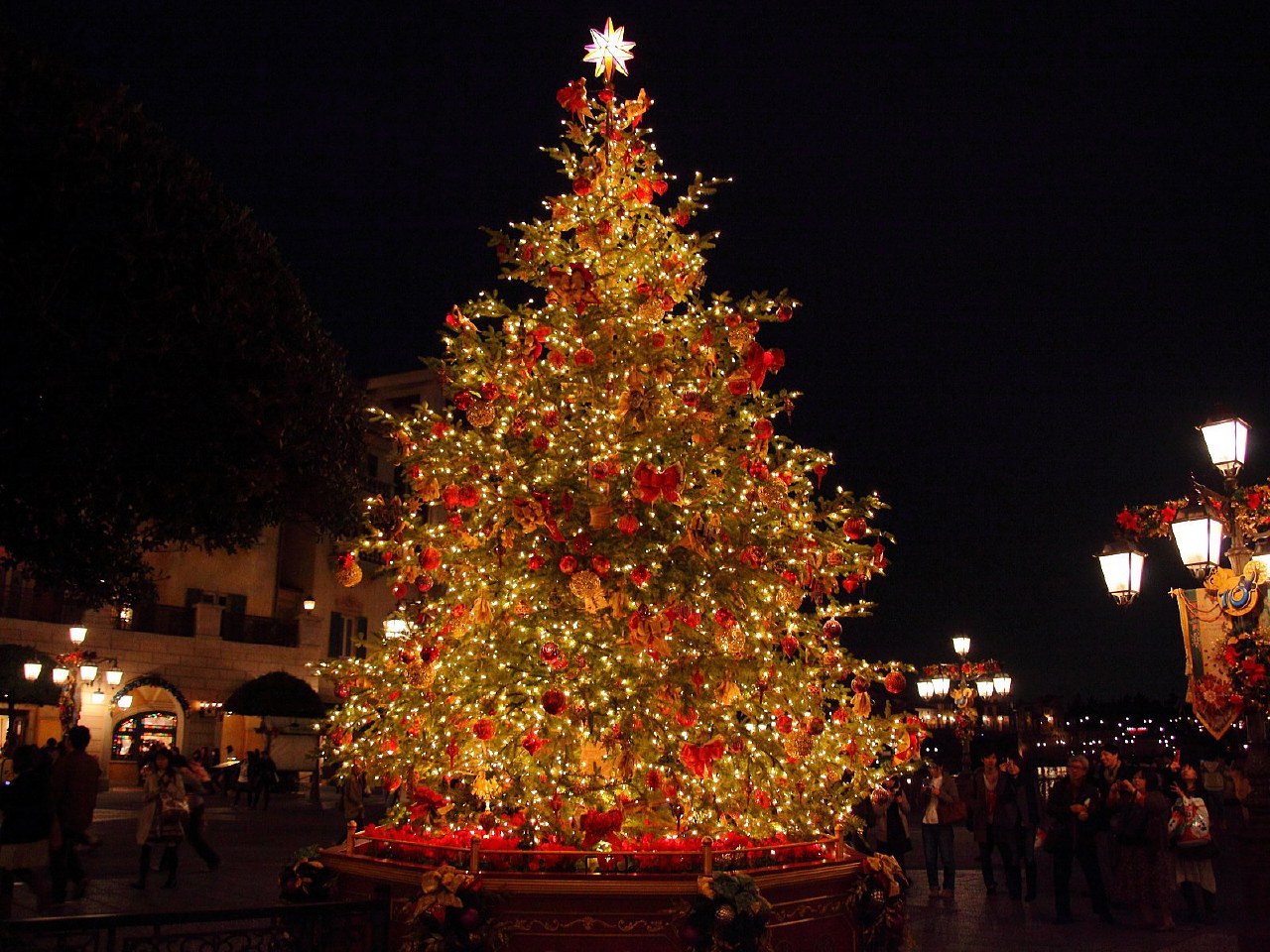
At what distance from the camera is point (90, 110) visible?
5691 mm

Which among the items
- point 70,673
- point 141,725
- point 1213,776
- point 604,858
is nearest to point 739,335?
point 604,858

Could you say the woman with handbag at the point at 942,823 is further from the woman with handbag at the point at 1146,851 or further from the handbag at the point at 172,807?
the handbag at the point at 172,807

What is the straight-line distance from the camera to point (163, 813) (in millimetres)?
12430

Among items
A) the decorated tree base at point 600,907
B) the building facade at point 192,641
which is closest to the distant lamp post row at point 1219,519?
the decorated tree base at point 600,907

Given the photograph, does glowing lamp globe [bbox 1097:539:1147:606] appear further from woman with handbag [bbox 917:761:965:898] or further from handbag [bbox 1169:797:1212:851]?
woman with handbag [bbox 917:761:965:898]

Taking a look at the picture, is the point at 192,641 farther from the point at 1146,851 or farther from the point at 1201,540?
the point at 1201,540

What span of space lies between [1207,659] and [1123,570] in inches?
45.0

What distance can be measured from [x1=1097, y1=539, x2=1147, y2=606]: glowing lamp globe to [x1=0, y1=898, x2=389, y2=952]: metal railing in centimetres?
789

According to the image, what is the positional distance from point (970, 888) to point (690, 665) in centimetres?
798

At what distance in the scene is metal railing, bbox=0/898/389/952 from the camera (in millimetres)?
5051

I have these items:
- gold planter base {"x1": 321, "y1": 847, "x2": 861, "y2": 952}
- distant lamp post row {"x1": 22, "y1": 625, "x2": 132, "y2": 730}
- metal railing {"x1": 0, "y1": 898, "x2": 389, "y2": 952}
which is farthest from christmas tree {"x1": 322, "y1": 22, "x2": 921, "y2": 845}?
distant lamp post row {"x1": 22, "y1": 625, "x2": 132, "y2": 730}

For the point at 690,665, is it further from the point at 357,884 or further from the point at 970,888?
the point at 970,888

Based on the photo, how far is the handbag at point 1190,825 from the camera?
36.1 ft

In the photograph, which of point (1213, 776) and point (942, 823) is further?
point (1213, 776)
